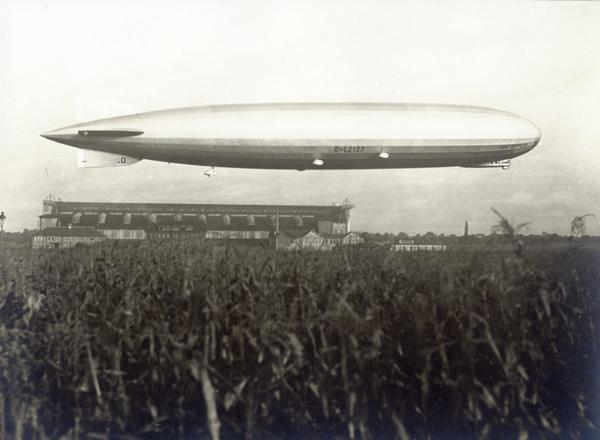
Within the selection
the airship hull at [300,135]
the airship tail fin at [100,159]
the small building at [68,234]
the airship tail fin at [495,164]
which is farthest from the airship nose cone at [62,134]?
the small building at [68,234]

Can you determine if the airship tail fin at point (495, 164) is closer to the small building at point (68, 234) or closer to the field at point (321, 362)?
the field at point (321, 362)

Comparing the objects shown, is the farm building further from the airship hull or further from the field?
the field

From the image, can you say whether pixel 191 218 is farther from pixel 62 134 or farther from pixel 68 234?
pixel 62 134

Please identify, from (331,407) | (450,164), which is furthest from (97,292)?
(450,164)

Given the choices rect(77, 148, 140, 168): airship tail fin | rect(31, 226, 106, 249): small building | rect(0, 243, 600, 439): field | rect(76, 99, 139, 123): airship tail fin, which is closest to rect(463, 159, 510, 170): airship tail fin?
rect(77, 148, 140, 168): airship tail fin

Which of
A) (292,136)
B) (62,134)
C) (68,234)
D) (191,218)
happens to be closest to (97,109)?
(62,134)

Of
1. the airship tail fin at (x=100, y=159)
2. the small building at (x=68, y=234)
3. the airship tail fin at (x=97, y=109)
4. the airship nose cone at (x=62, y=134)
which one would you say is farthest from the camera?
the small building at (x=68, y=234)
